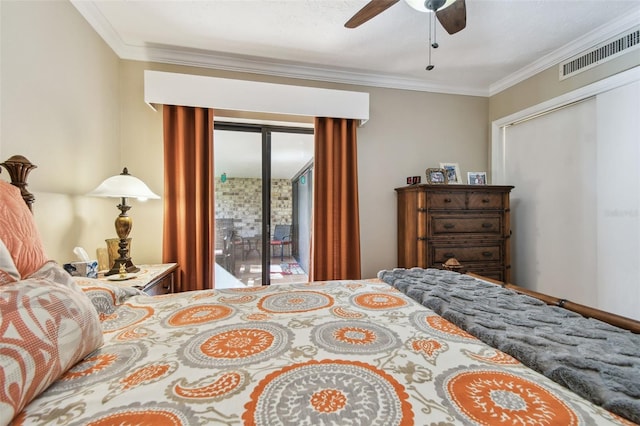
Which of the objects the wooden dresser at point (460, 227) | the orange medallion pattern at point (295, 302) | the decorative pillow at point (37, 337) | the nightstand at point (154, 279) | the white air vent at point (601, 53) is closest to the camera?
the decorative pillow at point (37, 337)

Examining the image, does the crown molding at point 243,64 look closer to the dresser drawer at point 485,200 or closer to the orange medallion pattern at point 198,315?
the dresser drawer at point 485,200

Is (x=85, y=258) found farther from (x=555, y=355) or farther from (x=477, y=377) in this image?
(x=555, y=355)

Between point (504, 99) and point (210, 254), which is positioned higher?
point (504, 99)

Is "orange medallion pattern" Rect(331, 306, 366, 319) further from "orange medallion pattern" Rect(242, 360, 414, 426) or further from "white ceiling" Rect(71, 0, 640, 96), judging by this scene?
"white ceiling" Rect(71, 0, 640, 96)

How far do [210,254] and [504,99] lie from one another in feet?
12.1

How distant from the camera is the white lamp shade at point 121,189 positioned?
1.78 meters

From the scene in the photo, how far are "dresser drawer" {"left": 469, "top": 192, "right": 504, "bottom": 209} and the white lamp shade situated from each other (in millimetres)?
2924

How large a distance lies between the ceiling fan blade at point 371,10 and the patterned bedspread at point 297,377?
1.68 meters

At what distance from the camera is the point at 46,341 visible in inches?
23.4

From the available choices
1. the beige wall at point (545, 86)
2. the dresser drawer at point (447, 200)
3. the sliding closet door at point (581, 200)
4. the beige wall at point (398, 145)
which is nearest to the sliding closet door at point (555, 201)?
the sliding closet door at point (581, 200)

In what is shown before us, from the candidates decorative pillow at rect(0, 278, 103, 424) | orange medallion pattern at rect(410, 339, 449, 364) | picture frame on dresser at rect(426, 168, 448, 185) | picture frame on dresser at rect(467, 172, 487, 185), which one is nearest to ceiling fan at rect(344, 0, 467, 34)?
picture frame on dresser at rect(426, 168, 448, 185)

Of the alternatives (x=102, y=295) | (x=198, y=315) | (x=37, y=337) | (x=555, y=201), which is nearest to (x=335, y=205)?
(x=198, y=315)

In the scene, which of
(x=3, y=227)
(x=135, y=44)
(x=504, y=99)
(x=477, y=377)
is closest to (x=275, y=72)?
(x=135, y=44)

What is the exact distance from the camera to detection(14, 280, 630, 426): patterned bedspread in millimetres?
524
